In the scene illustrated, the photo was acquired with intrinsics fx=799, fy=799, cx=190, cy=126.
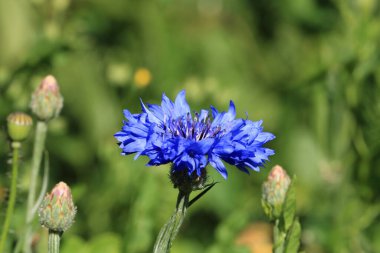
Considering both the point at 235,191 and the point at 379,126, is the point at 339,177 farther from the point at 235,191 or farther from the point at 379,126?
the point at 235,191

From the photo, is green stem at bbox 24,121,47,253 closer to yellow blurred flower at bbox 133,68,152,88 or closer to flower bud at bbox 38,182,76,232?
flower bud at bbox 38,182,76,232

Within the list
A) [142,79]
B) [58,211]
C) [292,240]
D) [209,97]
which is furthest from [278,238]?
[209,97]

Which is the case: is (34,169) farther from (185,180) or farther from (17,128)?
(185,180)

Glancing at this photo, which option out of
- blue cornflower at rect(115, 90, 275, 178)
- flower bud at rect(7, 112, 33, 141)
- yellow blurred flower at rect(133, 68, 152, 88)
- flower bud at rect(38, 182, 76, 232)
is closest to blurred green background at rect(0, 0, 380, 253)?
yellow blurred flower at rect(133, 68, 152, 88)

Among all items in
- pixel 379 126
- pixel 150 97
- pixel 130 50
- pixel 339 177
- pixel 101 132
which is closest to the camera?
pixel 379 126

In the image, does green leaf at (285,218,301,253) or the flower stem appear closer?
the flower stem

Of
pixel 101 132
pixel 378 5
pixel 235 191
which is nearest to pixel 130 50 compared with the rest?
pixel 101 132
